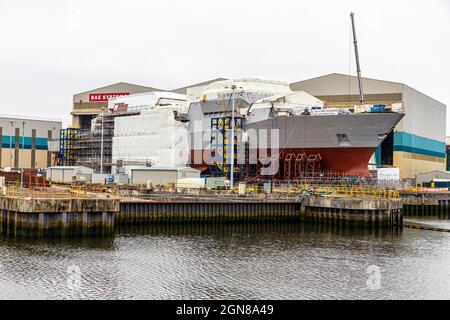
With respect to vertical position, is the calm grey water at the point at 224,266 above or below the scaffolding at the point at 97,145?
below

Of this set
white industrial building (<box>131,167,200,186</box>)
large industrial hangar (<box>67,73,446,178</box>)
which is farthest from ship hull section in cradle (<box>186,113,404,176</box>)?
large industrial hangar (<box>67,73,446,178</box>)

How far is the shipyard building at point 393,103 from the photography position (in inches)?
3231

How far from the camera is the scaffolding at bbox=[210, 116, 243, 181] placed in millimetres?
Answer: 65750

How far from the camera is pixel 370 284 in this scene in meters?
24.7

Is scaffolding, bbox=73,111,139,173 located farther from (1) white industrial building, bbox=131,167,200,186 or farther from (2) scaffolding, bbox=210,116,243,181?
(1) white industrial building, bbox=131,167,200,186

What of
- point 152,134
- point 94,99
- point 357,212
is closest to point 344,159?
point 357,212

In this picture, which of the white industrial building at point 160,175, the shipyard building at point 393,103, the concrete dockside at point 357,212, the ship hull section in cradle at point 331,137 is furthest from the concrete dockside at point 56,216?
the shipyard building at point 393,103

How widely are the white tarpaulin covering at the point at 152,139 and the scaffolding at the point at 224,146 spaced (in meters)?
7.26

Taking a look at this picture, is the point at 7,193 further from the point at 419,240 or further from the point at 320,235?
the point at 419,240

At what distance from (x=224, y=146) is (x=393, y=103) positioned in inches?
1006

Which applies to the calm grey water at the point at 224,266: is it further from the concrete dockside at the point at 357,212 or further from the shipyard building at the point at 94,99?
the shipyard building at the point at 94,99

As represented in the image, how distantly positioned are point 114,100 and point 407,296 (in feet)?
241

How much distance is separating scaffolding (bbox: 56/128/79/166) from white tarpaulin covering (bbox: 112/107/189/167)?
9.39m
